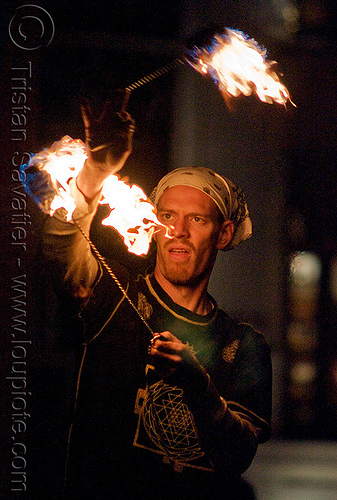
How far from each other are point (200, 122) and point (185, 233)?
55 cm

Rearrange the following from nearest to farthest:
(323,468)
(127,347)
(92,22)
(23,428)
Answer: (127,347)
(23,428)
(92,22)
(323,468)

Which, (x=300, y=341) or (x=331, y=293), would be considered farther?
(x=331, y=293)

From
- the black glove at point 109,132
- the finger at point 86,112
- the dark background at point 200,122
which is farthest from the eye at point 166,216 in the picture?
the finger at point 86,112

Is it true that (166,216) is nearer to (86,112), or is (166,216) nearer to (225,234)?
(225,234)

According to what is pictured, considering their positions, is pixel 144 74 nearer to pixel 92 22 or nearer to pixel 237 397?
pixel 92 22

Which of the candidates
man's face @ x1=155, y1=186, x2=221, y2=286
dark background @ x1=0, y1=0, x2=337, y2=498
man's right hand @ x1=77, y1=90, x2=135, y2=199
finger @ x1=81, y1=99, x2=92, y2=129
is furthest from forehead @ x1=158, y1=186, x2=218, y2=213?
finger @ x1=81, y1=99, x2=92, y2=129

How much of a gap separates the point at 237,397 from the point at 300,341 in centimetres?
55

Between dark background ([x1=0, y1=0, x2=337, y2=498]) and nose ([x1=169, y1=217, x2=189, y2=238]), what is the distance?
7.5 inches

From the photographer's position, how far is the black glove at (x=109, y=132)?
187 cm

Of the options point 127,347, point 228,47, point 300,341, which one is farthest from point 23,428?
point 228,47

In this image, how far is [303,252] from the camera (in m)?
2.32

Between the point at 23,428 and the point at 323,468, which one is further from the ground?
the point at 23,428

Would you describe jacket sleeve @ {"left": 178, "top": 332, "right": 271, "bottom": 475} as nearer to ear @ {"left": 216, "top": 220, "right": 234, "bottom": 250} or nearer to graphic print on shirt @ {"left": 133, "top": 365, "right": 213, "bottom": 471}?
graphic print on shirt @ {"left": 133, "top": 365, "right": 213, "bottom": 471}

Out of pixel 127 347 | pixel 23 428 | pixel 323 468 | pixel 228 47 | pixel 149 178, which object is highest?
pixel 228 47
